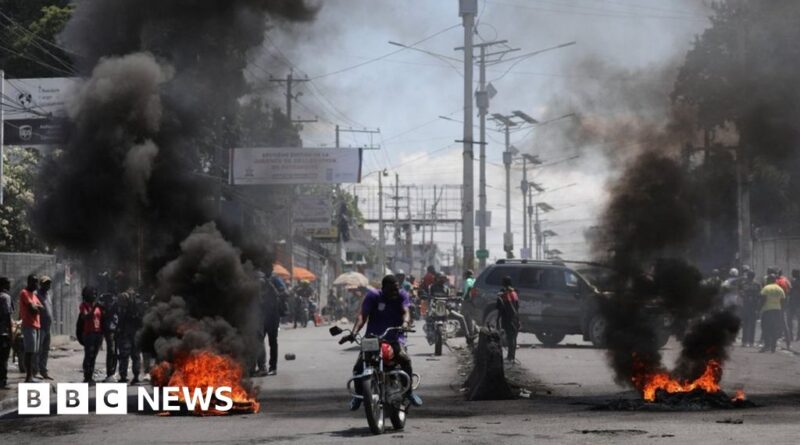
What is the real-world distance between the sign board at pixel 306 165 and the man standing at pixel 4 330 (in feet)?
82.3

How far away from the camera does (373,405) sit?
12797mm

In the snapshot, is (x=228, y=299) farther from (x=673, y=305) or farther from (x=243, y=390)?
(x=673, y=305)

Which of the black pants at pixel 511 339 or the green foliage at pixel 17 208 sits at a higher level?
the green foliage at pixel 17 208

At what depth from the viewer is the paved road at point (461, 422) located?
12398 millimetres

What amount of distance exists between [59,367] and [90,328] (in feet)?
15.0

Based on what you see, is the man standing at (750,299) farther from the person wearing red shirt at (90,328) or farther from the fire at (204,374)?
the fire at (204,374)

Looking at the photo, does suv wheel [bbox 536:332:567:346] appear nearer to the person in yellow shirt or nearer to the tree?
the person in yellow shirt

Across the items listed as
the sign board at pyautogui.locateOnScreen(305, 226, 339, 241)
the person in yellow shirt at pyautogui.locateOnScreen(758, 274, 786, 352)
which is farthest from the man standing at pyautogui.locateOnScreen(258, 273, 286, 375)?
the sign board at pyautogui.locateOnScreen(305, 226, 339, 241)

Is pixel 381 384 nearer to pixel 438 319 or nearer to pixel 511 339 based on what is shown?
pixel 511 339

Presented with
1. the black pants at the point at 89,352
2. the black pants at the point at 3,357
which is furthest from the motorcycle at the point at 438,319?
the black pants at the point at 3,357

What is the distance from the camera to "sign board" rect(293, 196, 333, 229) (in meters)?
63.9

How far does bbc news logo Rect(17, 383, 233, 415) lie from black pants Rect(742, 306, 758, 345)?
1675cm

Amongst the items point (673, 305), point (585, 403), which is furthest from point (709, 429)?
point (673, 305)

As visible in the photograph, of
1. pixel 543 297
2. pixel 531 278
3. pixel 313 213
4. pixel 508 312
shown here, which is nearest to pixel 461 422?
pixel 508 312
